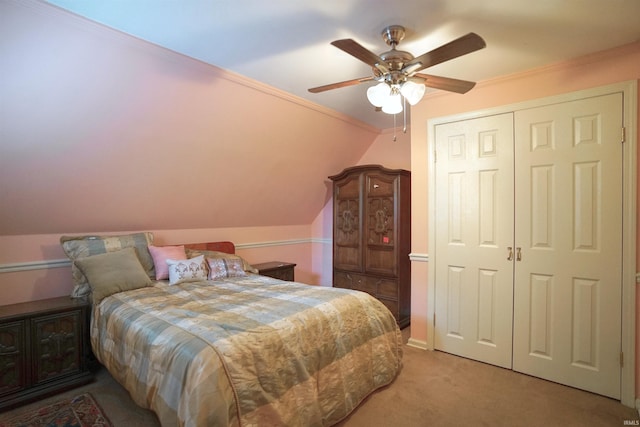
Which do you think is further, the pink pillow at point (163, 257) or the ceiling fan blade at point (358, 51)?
the pink pillow at point (163, 257)

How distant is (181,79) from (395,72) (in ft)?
5.27

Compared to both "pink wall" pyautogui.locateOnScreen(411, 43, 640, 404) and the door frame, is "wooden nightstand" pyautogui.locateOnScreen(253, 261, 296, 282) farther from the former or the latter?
the door frame

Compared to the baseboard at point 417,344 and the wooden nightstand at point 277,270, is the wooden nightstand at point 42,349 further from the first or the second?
the baseboard at point 417,344

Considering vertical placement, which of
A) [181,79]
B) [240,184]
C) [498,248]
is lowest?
[498,248]

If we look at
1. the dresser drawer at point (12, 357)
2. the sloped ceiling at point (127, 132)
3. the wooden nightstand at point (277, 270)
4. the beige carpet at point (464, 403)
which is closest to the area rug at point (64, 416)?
the beige carpet at point (464, 403)

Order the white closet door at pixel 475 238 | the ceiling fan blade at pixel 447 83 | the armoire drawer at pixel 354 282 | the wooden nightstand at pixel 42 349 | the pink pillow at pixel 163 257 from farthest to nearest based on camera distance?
the armoire drawer at pixel 354 282 → the pink pillow at pixel 163 257 → the white closet door at pixel 475 238 → the wooden nightstand at pixel 42 349 → the ceiling fan blade at pixel 447 83

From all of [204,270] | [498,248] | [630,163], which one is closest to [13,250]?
[204,270]

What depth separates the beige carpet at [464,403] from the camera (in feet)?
6.63

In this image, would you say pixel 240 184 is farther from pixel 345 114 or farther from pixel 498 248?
pixel 498 248

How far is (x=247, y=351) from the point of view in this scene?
1.57m

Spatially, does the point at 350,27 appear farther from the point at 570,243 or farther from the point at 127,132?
the point at 570,243

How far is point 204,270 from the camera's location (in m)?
2.99

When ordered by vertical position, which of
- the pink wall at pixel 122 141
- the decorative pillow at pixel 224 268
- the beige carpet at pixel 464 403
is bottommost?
the beige carpet at pixel 464 403

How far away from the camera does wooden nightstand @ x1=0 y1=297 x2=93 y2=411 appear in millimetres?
2127
